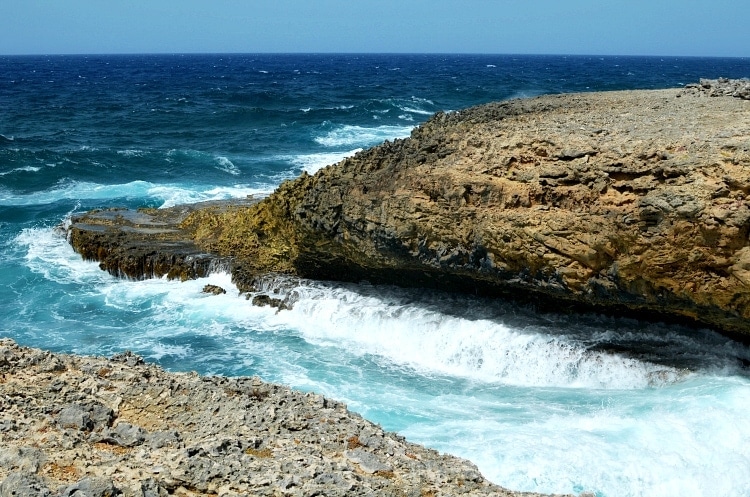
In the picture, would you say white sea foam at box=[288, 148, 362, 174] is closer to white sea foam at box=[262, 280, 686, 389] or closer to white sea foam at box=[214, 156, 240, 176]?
white sea foam at box=[214, 156, 240, 176]

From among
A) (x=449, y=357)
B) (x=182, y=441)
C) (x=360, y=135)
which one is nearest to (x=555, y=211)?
(x=449, y=357)

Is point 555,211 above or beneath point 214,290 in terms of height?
above

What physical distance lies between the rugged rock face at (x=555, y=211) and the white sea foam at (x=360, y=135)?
23022 millimetres

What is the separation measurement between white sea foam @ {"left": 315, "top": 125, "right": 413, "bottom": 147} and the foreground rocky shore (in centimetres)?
→ 3204

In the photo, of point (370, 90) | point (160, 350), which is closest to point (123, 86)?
point (370, 90)

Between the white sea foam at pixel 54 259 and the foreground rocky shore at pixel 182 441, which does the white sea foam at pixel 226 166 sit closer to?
the white sea foam at pixel 54 259

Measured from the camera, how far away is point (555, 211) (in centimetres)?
1277

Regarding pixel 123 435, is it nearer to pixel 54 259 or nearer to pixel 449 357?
pixel 449 357

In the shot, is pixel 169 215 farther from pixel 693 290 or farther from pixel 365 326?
pixel 693 290

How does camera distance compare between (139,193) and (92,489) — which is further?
(139,193)

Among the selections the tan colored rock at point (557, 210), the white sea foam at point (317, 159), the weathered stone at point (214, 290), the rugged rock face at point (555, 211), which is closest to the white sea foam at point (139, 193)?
the white sea foam at point (317, 159)

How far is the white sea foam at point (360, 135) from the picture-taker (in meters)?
40.9

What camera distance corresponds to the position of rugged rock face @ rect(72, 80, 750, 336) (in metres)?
11.6

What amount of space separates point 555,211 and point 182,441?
8.29 metres
